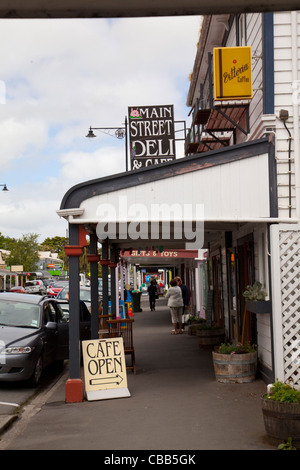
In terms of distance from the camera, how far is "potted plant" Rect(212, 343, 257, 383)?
31.4ft

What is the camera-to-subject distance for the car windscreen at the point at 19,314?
36.1 feet

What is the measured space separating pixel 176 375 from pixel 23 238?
7443 centimetres

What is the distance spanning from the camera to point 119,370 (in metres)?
9.34

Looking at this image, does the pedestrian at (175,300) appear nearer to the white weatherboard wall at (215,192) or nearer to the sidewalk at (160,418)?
the sidewalk at (160,418)

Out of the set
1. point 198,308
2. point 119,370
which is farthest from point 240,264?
point 198,308

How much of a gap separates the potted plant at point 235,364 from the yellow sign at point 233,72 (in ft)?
13.6

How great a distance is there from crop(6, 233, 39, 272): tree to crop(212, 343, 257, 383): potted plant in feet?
237

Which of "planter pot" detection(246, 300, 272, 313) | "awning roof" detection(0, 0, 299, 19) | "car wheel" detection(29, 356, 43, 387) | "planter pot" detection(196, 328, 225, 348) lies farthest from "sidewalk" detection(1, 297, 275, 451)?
"awning roof" detection(0, 0, 299, 19)

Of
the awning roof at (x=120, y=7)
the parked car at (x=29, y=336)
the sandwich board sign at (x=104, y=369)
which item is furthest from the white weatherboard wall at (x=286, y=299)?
the awning roof at (x=120, y=7)

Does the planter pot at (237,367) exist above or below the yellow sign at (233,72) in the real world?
below

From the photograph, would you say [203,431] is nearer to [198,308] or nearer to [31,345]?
[31,345]

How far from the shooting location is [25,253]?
81.8 meters

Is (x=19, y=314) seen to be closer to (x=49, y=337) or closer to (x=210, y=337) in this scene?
(x=49, y=337)

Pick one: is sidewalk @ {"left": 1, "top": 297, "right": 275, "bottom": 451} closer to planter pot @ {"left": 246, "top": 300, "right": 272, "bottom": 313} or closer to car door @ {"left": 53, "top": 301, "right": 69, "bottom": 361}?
car door @ {"left": 53, "top": 301, "right": 69, "bottom": 361}
